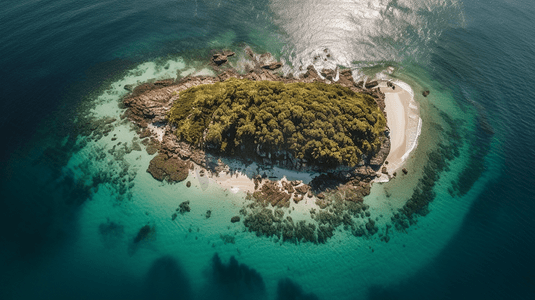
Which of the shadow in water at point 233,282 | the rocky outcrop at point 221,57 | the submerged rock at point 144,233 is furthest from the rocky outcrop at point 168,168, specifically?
the rocky outcrop at point 221,57

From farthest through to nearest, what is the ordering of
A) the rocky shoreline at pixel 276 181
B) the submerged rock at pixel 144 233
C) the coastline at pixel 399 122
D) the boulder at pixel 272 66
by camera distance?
the boulder at pixel 272 66 < the coastline at pixel 399 122 < the rocky shoreline at pixel 276 181 < the submerged rock at pixel 144 233

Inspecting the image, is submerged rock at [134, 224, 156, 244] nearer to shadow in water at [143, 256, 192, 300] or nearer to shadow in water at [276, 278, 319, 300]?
shadow in water at [143, 256, 192, 300]

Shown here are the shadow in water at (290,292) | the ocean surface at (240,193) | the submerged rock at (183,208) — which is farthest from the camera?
the submerged rock at (183,208)

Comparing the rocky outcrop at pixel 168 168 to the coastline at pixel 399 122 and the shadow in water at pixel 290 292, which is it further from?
the coastline at pixel 399 122

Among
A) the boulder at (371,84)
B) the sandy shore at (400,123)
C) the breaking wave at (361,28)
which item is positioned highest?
the breaking wave at (361,28)

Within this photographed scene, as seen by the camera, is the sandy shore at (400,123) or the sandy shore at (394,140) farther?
the sandy shore at (400,123)

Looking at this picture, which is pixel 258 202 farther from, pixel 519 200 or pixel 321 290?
pixel 519 200
